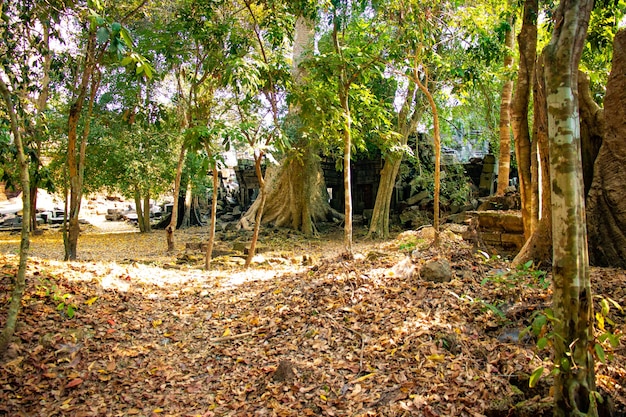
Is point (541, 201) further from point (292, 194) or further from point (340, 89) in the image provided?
point (292, 194)

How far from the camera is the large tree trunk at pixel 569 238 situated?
1.98m

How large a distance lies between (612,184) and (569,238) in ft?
9.67

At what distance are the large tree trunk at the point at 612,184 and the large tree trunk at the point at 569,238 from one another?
2749 millimetres

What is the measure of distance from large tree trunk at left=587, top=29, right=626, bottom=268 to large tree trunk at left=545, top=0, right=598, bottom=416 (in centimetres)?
275

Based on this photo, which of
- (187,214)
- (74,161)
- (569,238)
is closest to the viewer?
(569,238)

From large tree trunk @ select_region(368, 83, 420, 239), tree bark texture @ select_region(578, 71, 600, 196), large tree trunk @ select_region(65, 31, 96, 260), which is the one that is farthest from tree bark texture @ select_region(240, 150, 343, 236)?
tree bark texture @ select_region(578, 71, 600, 196)

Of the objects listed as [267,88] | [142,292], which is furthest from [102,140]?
[142,292]

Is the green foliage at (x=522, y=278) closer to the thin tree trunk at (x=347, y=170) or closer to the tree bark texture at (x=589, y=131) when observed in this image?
the tree bark texture at (x=589, y=131)

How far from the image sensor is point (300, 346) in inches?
141

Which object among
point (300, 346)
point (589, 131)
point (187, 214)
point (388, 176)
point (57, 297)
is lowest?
point (300, 346)

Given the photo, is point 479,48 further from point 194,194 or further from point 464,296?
point 194,194

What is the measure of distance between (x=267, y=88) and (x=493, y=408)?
239 inches

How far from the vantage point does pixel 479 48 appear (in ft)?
19.4

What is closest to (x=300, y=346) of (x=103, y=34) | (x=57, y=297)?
(x=57, y=297)
